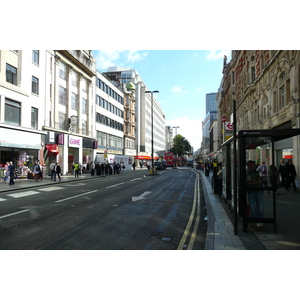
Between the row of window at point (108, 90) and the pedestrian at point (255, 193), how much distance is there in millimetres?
42143

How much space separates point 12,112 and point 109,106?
27.9 meters

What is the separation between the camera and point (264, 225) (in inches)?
280

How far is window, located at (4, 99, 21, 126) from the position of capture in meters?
23.8

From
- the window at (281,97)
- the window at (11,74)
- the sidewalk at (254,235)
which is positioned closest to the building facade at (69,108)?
the window at (11,74)

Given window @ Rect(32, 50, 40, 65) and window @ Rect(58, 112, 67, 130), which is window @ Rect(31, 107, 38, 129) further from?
window @ Rect(32, 50, 40, 65)

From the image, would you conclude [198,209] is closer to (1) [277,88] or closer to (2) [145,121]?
(1) [277,88]

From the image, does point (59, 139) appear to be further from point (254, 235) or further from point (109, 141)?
point (254, 235)

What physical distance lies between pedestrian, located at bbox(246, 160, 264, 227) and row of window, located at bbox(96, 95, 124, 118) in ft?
135

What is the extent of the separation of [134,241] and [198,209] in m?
4.96

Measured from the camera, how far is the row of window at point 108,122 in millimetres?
46031

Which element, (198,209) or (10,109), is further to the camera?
(10,109)

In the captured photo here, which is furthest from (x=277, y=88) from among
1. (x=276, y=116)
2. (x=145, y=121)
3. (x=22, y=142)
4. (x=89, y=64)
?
(x=145, y=121)

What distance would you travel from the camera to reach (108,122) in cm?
5062

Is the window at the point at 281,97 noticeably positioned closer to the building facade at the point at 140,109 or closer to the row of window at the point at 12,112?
the row of window at the point at 12,112
